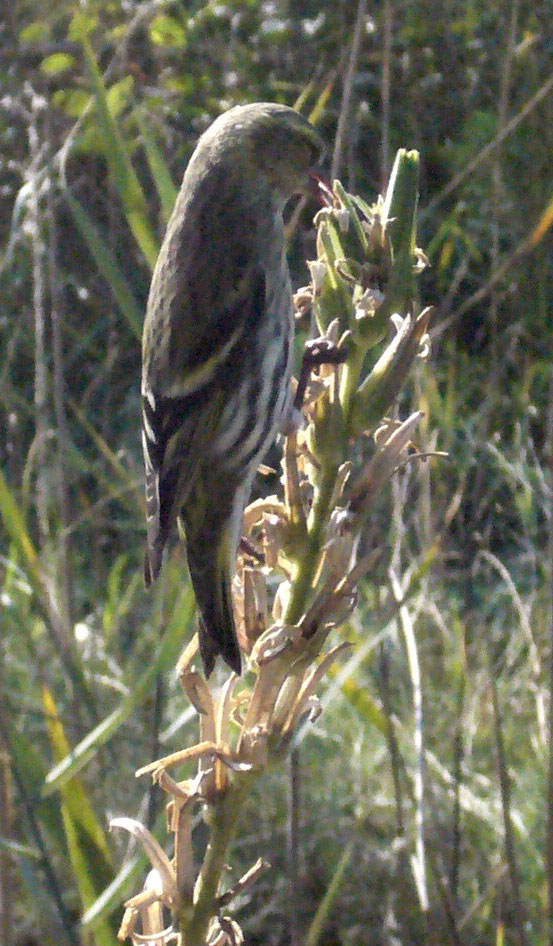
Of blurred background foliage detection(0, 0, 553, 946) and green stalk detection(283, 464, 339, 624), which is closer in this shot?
green stalk detection(283, 464, 339, 624)

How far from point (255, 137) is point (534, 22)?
1.71 meters

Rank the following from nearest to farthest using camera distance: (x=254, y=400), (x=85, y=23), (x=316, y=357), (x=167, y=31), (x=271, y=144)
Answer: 1. (x=316, y=357)
2. (x=254, y=400)
3. (x=271, y=144)
4. (x=85, y=23)
5. (x=167, y=31)

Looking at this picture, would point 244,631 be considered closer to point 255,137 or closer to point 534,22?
point 255,137

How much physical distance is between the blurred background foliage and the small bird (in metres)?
0.07

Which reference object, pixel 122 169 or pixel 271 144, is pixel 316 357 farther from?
pixel 271 144

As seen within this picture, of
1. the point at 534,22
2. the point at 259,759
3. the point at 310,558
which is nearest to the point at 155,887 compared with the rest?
the point at 259,759

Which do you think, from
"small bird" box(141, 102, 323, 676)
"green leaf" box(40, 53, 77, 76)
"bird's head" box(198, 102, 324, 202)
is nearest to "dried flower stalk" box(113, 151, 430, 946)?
"small bird" box(141, 102, 323, 676)

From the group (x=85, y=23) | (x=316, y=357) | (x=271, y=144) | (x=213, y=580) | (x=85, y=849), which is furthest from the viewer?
(x=85, y=23)

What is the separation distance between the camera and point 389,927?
2.00m

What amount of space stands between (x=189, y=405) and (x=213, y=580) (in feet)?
1.16

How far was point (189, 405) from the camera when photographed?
5.12 ft

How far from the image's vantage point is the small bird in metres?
1.42

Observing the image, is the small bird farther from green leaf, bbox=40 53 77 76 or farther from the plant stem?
green leaf, bbox=40 53 77 76

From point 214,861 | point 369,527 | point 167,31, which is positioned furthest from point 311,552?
point 167,31
